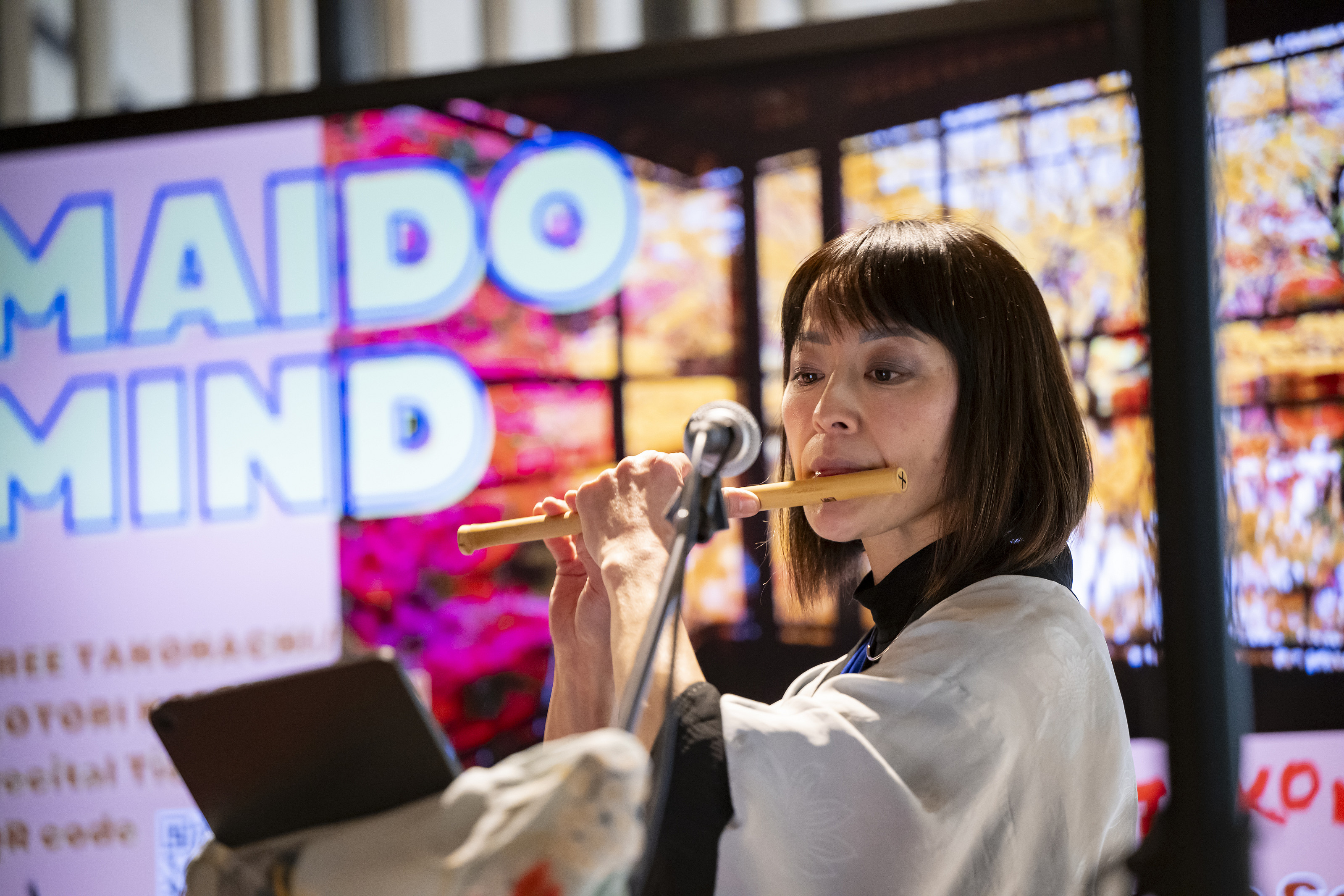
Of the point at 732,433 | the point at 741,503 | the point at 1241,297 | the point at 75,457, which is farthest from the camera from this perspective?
the point at 75,457

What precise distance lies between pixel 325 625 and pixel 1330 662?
2.67 metres

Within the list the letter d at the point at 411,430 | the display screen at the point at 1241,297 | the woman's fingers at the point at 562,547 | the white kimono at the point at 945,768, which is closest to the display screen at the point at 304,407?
the letter d at the point at 411,430

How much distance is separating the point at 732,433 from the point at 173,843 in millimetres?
2880

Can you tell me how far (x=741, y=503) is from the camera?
1448 mm

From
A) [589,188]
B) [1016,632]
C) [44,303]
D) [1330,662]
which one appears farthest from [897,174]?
[44,303]

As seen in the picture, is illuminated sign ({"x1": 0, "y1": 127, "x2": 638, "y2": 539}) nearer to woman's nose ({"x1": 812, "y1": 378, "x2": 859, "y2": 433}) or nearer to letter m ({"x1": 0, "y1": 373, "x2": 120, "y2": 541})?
letter m ({"x1": 0, "y1": 373, "x2": 120, "y2": 541})

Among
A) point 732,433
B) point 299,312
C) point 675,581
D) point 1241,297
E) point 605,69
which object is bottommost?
point 675,581

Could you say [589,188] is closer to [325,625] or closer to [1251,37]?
[325,625]

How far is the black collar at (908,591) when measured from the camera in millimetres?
1463

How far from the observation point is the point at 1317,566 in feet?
8.51

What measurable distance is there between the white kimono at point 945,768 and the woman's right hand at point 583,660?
0.44 m

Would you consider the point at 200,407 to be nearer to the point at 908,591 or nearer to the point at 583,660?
the point at 583,660

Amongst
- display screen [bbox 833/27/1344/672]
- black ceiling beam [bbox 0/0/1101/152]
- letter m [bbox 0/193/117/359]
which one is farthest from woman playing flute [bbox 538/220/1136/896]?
letter m [bbox 0/193/117/359]

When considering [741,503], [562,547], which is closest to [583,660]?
[562,547]
